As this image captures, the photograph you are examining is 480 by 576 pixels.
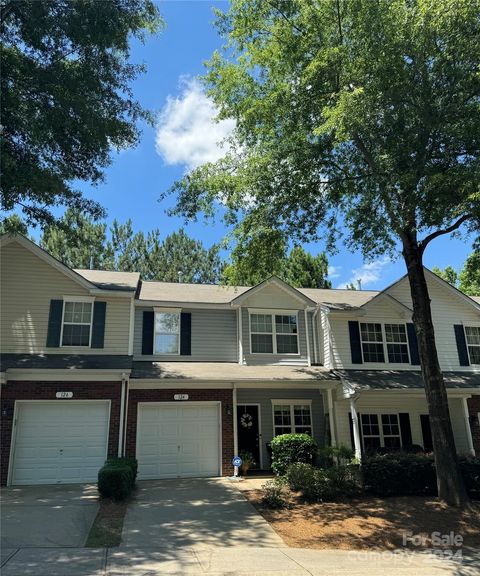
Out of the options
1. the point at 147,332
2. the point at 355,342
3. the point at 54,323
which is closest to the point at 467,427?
the point at 355,342

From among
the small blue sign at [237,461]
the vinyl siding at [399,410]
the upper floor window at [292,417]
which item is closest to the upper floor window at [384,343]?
the vinyl siding at [399,410]

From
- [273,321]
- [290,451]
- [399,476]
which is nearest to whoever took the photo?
[399,476]

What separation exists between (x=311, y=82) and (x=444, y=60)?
11.3 feet

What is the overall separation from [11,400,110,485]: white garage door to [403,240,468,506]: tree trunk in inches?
362

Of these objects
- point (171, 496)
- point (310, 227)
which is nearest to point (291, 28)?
point (310, 227)

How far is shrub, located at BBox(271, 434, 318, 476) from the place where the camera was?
13.6m

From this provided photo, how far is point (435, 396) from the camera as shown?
11.5 metres

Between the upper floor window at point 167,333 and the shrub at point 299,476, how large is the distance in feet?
20.9

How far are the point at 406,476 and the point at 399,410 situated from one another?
5.77 metres

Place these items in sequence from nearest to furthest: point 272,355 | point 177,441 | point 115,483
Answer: point 115,483 → point 177,441 → point 272,355

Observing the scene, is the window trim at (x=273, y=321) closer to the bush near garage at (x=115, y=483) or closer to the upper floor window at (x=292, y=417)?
the upper floor window at (x=292, y=417)

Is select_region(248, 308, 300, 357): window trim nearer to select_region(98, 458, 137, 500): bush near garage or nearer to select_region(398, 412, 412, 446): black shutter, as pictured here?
select_region(398, 412, 412, 446): black shutter

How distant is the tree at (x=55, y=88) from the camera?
41.0 ft

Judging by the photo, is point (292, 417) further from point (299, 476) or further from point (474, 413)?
point (474, 413)
